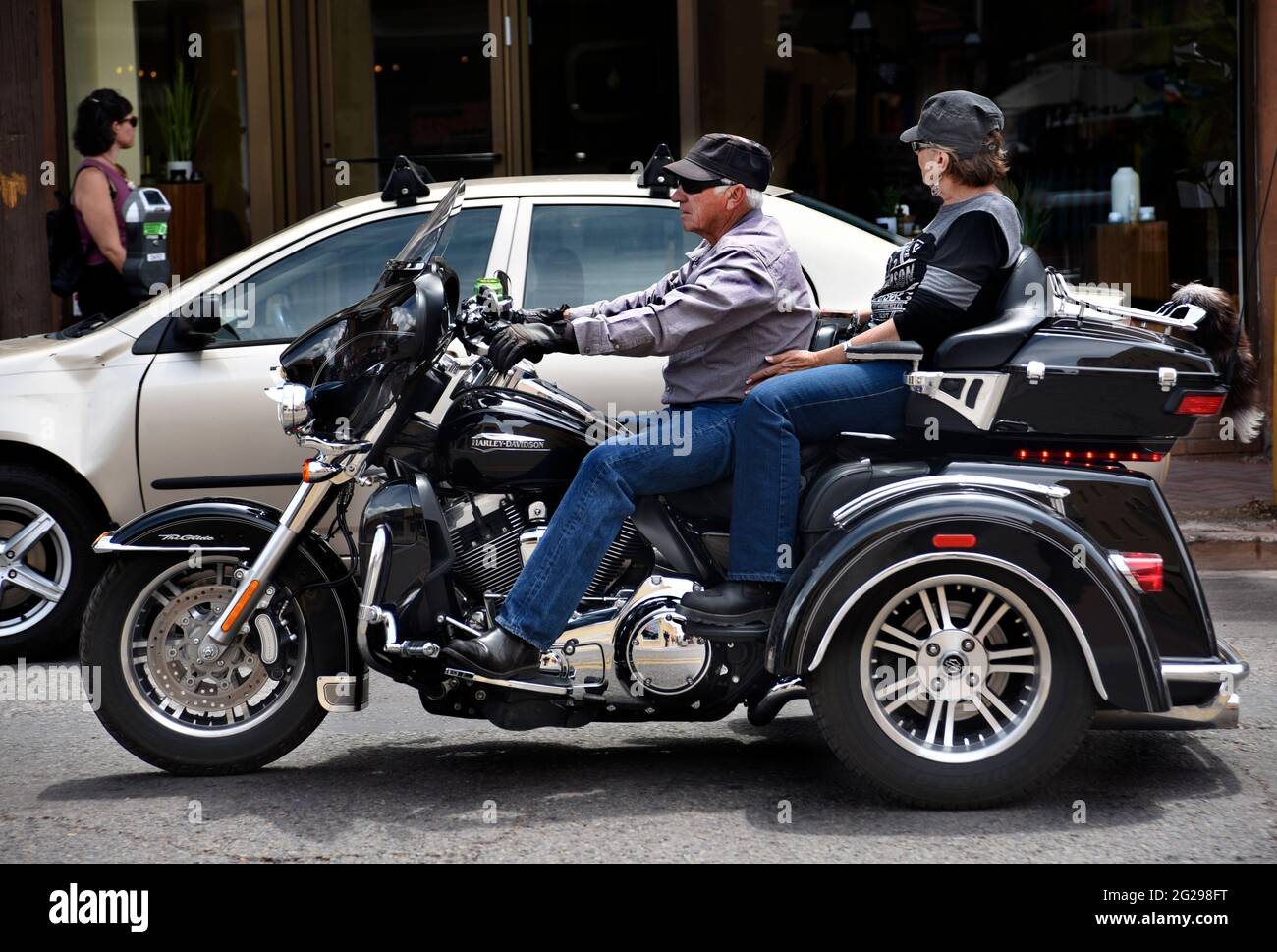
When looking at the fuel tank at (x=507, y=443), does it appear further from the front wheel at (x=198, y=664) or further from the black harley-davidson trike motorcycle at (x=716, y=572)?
the front wheel at (x=198, y=664)

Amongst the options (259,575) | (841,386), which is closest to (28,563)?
(259,575)

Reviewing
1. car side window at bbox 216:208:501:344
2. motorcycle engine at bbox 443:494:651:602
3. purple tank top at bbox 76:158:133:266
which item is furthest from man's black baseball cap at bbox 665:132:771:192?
purple tank top at bbox 76:158:133:266

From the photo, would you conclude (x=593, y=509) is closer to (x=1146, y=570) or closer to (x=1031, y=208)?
(x=1146, y=570)

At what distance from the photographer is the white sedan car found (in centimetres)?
642

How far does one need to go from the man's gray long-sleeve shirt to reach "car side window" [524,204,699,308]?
1.76 metres

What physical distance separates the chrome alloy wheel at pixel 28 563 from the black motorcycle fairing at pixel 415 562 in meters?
2.50

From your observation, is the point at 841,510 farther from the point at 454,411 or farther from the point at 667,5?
the point at 667,5

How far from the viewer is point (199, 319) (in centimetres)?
620

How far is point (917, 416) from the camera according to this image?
175 inches

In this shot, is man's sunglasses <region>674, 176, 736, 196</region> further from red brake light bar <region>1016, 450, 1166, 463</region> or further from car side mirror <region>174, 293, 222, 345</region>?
car side mirror <region>174, 293, 222, 345</region>

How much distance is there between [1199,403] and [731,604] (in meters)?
1.35

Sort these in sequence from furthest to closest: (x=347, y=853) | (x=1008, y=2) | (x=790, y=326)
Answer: (x=1008, y=2)
(x=790, y=326)
(x=347, y=853)
